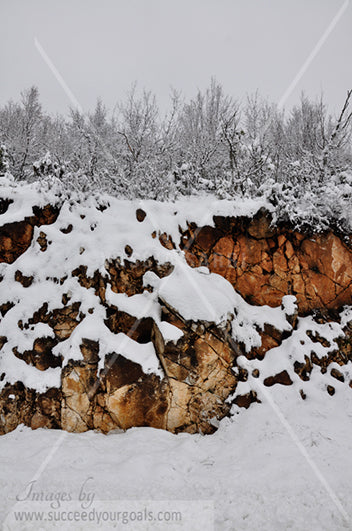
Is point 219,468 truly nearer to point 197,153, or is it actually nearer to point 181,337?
point 181,337

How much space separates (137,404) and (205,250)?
13.2ft

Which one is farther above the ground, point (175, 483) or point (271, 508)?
point (271, 508)

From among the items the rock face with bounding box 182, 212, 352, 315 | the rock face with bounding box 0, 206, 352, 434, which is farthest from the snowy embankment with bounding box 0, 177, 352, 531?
the rock face with bounding box 182, 212, 352, 315

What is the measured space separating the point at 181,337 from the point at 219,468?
7.72ft

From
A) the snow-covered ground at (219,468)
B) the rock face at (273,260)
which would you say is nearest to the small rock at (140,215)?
the rock face at (273,260)

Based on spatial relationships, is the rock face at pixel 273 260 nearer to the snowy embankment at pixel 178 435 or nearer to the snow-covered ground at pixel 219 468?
the snowy embankment at pixel 178 435

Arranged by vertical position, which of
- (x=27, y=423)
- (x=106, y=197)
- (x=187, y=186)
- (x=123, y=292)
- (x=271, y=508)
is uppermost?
(x=187, y=186)

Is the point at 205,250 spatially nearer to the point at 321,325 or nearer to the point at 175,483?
the point at 321,325

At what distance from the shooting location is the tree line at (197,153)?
773cm

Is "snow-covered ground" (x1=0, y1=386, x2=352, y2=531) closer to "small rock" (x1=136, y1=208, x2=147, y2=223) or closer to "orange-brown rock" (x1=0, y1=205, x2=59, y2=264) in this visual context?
"orange-brown rock" (x1=0, y1=205, x2=59, y2=264)

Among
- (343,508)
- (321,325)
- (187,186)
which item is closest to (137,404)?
(343,508)

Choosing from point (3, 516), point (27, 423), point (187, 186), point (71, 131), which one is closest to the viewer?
point (3, 516)

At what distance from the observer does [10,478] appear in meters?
4.27

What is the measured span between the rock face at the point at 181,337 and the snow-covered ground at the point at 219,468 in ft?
1.19
